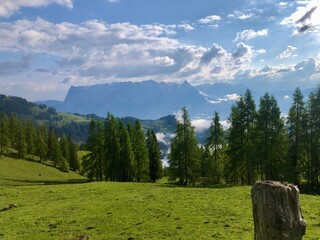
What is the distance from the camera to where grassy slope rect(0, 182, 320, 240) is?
2277 cm

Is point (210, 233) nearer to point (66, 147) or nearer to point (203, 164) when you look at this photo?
point (203, 164)

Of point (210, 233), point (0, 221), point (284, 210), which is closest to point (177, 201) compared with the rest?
point (210, 233)

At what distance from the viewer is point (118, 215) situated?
29172 mm

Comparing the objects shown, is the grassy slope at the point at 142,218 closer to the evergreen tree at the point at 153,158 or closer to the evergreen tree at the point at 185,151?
the evergreen tree at the point at 185,151

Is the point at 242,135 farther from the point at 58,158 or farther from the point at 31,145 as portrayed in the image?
the point at 31,145

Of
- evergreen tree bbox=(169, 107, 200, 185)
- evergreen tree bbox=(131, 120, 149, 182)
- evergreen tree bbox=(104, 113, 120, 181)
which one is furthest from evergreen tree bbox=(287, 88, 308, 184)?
evergreen tree bbox=(104, 113, 120, 181)

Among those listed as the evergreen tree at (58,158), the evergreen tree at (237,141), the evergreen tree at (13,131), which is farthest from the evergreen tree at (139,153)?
the evergreen tree at (13,131)

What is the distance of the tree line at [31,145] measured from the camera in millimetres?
117750

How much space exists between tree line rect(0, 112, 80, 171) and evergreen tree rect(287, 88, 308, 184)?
85.6 m

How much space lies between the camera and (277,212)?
5.96m

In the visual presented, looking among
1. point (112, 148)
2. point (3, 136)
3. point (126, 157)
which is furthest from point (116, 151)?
point (3, 136)

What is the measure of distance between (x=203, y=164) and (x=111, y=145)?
74.8 ft

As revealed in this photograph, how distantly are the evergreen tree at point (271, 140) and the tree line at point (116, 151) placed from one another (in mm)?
33101

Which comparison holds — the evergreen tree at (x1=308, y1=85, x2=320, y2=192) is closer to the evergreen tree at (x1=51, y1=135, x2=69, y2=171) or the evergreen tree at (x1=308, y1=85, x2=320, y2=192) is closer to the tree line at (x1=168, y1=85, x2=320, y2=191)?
the tree line at (x1=168, y1=85, x2=320, y2=191)
